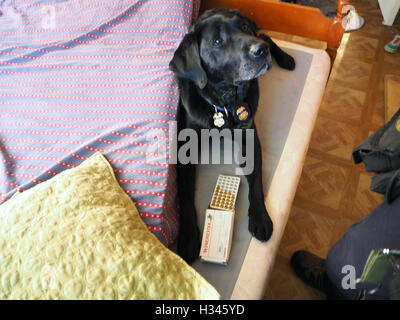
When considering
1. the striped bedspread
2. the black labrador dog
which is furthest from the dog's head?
the striped bedspread

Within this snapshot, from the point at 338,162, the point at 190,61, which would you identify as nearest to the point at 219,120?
the point at 190,61

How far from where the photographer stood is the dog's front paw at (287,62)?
1335 millimetres

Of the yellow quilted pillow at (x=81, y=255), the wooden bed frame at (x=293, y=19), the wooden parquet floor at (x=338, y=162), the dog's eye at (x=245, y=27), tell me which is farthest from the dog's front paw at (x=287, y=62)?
the yellow quilted pillow at (x=81, y=255)

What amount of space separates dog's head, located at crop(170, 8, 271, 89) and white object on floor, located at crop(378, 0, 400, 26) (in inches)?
68.1

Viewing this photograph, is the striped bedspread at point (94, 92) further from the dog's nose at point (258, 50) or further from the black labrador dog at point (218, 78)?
the dog's nose at point (258, 50)

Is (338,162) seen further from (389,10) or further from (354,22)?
(389,10)

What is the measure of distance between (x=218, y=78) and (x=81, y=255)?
768 millimetres

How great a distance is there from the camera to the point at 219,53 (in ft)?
3.51

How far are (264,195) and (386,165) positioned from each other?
14.7 inches

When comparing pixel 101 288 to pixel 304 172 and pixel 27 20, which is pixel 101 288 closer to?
pixel 304 172

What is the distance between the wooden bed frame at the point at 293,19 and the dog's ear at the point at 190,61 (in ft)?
1.85

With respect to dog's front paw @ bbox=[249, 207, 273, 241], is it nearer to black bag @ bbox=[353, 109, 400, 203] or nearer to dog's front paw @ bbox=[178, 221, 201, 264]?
dog's front paw @ bbox=[178, 221, 201, 264]

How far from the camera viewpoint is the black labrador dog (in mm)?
1018
